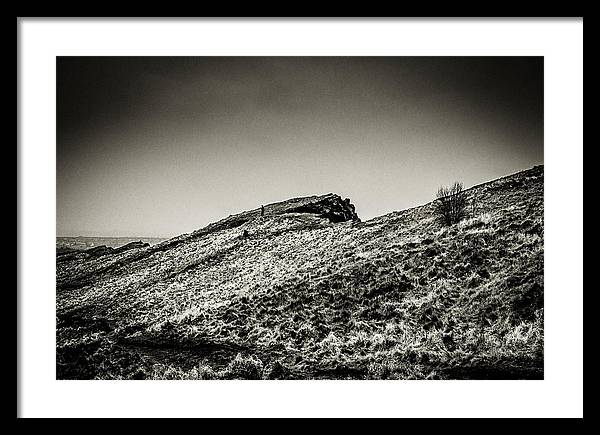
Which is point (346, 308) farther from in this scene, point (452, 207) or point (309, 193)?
point (452, 207)

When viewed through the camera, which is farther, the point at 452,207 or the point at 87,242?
the point at 452,207

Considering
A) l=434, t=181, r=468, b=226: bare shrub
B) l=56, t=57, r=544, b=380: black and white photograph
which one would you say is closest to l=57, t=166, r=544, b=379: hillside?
l=56, t=57, r=544, b=380: black and white photograph

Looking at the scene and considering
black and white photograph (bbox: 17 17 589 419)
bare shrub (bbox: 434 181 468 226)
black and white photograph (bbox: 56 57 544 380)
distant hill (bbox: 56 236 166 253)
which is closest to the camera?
black and white photograph (bbox: 17 17 589 419)

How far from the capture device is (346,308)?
995 cm

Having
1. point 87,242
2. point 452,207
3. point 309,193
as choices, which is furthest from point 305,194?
point 87,242

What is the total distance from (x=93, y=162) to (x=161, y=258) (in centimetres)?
642

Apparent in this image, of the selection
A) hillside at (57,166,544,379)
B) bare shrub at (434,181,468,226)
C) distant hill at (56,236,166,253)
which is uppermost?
bare shrub at (434,181,468,226)

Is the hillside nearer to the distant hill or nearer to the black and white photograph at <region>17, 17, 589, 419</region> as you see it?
the black and white photograph at <region>17, 17, 589, 419</region>

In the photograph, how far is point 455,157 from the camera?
10422mm

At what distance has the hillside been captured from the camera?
858 cm

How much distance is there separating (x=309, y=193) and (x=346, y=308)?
109 inches

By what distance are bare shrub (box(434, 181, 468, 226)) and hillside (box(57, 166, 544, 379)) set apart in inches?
10.8
